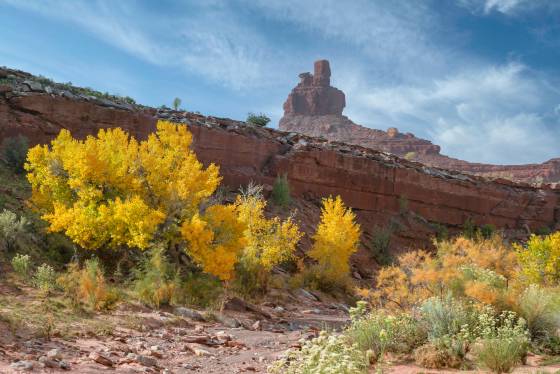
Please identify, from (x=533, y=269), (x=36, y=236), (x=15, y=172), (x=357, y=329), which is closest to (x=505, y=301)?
(x=357, y=329)

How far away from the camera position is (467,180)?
43.6m

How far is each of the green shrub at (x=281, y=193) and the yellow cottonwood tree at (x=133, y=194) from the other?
52.8 ft

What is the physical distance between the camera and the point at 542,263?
15992mm

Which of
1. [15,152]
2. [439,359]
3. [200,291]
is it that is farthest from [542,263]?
[15,152]

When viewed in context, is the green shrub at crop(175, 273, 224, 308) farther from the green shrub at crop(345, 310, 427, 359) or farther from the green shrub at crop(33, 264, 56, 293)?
the green shrub at crop(345, 310, 427, 359)

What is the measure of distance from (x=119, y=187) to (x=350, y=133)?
3278 inches

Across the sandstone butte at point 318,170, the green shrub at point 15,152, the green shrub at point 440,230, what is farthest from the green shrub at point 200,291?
the green shrub at point 440,230

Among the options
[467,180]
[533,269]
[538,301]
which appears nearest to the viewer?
[538,301]

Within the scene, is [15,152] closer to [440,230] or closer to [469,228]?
[440,230]

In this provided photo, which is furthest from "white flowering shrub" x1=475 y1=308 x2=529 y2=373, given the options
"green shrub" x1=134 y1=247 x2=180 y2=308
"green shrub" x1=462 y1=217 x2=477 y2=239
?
"green shrub" x1=462 y1=217 x2=477 y2=239

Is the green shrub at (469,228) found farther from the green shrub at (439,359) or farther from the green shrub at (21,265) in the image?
the green shrub at (21,265)

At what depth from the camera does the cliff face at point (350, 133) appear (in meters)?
90.6

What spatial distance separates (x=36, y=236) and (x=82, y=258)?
186 centimetres

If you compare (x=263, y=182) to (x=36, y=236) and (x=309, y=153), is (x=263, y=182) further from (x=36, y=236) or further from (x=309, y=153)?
(x=36, y=236)
